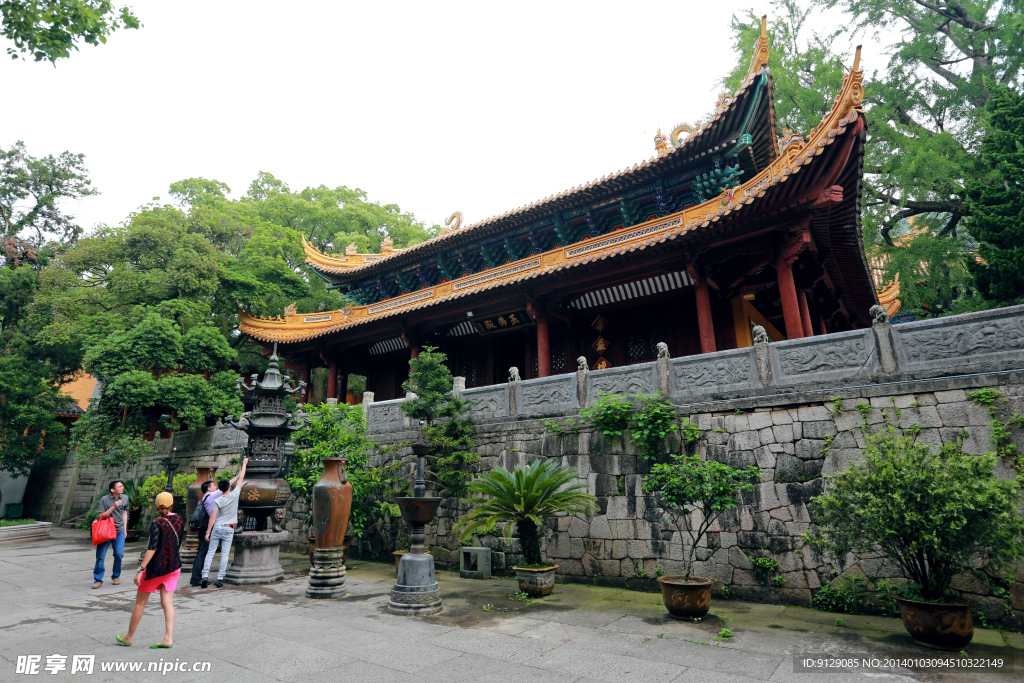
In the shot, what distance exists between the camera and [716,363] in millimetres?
7586

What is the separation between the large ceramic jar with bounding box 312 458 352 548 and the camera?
23.8 ft

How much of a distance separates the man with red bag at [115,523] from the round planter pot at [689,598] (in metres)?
8.26

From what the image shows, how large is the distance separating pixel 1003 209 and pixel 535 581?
37.4 ft

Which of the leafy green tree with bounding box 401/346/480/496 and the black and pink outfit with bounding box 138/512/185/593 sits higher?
the leafy green tree with bounding box 401/346/480/496

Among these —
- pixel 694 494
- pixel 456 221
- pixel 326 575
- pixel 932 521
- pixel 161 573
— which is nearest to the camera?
pixel 932 521

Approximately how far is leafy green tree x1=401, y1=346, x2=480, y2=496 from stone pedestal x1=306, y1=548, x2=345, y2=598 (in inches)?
84.8

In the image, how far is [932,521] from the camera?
4410mm

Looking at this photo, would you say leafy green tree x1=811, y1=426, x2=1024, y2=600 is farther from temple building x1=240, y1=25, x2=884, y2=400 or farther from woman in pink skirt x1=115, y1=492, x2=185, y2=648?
woman in pink skirt x1=115, y1=492, x2=185, y2=648

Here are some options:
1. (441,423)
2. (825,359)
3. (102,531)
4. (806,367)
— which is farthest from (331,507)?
(825,359)

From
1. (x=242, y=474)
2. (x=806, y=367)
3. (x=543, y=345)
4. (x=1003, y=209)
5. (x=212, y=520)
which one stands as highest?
(x=1003, y=209)

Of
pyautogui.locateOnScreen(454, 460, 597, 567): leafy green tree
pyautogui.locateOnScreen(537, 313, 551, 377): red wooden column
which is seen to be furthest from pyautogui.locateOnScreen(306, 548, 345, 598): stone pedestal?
pyautogui.locateOnScreen(537, 313, 551, 377): red wooden column

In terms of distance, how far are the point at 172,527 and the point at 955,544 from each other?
7.14m

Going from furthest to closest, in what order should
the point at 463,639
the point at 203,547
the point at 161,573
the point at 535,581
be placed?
the point at 203,547, the point at 535,581, the point at 463,639, the point at 161,573

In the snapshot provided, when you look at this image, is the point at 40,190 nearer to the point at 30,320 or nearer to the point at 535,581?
the point at 30,320
